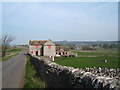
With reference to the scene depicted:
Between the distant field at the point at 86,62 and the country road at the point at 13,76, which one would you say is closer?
the country road at the point at 13,76

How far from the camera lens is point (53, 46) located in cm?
5894

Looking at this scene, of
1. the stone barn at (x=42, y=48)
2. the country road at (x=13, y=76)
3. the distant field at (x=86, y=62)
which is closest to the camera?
the country road at (x=13, y=76)

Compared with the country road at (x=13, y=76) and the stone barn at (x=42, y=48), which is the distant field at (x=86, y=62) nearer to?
the stone barn at (x=42, y=48)

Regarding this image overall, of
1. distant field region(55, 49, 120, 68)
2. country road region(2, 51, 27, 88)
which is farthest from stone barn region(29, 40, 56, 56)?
country road region(2, 51, 27, 88)

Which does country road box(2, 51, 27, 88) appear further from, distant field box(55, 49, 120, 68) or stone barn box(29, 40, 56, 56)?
stone barn box(29, 40, 56, 56)

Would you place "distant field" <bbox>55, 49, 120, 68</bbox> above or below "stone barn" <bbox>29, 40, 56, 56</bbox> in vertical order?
below

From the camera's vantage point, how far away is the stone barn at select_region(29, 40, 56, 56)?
58666 mm

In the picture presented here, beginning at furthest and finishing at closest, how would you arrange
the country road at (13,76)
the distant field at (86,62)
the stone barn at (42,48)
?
the stone barn at (42,48), the distant field at (86,62), the country road at (13,76)

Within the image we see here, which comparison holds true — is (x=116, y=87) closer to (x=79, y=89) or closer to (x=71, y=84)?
(x=79, y=89)

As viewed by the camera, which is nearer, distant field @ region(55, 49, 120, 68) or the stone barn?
distant field @ region(55, 49, 120, 68)

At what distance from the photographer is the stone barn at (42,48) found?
58666mm

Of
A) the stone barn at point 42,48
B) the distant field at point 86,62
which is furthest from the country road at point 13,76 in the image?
the stone barn at point 42,48

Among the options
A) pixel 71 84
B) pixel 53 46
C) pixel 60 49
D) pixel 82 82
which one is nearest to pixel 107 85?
pixel 82 82

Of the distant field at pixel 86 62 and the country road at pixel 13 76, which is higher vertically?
the country road at pixel 13 76
